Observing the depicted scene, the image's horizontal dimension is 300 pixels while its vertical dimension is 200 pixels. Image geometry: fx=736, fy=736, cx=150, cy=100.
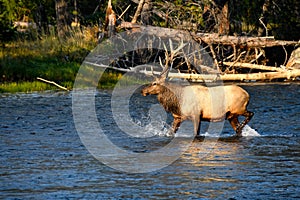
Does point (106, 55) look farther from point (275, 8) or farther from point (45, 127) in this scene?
point (45, 127)

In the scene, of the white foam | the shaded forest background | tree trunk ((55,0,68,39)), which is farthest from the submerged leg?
tree trunk ((55,0,68,39))

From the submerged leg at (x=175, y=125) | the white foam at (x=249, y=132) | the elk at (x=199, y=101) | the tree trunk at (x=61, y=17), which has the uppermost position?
the tree trunk at (x=61, y=17)

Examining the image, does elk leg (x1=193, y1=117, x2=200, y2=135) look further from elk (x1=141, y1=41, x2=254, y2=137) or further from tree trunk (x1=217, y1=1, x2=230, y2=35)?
tree trunk (x1=217, y1=1, x2=230, y2=35)

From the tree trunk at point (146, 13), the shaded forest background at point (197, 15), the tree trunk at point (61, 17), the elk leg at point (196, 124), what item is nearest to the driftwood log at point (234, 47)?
the shaded forest background at point (197, 15)

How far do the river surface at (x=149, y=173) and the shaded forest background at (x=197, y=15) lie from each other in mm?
6824

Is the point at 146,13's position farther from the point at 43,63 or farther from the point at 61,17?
the point at 61,17

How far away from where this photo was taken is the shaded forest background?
22.2 metres

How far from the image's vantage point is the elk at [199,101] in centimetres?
1277

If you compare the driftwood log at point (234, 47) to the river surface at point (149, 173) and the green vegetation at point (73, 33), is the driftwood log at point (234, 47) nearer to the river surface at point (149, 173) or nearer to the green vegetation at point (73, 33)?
the green vegetation at point (73, 33)

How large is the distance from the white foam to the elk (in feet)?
0.36

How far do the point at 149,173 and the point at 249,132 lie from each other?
3829 millimetres

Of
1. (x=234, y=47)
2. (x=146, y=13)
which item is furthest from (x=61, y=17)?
(x=234, y=47)

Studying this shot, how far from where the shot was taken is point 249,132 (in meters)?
13.1

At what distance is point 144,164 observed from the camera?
10375 mm
